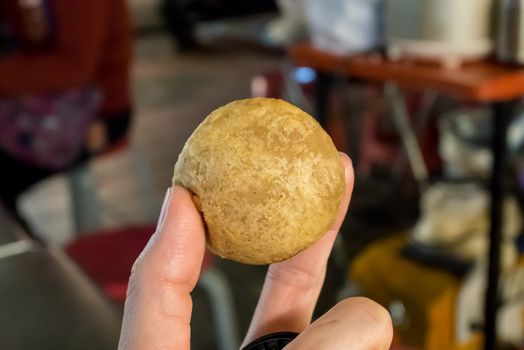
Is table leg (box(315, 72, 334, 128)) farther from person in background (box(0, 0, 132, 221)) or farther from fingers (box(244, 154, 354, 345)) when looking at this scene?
fingers (box(244, 154, 354, 345))

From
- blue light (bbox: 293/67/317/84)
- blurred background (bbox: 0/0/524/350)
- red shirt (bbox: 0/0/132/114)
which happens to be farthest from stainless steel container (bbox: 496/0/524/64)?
blue light (bbox: 293/67/317/84)

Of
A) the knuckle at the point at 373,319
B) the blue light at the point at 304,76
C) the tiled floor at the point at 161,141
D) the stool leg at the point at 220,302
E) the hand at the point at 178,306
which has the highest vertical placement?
the hand at the point at 178,306

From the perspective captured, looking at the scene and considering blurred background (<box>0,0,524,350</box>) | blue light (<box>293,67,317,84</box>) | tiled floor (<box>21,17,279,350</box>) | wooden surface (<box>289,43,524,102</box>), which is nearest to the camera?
blurred background (<box>0,0,524,350</box>)

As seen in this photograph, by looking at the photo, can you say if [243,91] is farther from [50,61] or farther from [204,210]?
[204,210]

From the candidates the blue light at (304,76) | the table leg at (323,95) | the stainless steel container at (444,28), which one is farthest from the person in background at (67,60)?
the blue light at (304,76)

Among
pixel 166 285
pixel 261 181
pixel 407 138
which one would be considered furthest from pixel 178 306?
pixel 407 138

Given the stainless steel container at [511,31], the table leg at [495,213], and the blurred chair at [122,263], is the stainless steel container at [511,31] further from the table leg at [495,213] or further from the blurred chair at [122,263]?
the blurred chair at [122,263]

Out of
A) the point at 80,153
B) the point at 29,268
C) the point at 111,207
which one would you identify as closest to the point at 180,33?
the point at 111,207
